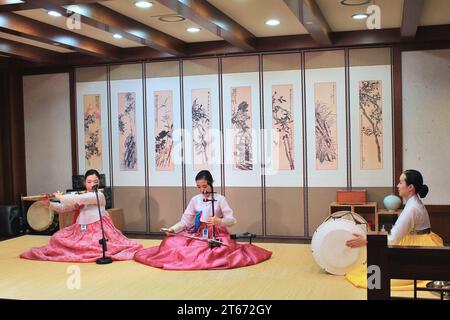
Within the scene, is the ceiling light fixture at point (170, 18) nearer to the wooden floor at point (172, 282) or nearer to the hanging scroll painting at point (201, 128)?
the hanging scroll painting at point (201, 128)

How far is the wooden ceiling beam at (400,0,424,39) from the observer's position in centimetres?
500

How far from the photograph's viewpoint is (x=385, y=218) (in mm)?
6828

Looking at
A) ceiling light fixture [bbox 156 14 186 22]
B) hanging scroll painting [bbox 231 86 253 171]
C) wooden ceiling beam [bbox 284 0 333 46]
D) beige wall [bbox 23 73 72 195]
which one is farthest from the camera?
beige wall [bbox 23 73 72 195]

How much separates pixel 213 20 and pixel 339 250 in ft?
8.48

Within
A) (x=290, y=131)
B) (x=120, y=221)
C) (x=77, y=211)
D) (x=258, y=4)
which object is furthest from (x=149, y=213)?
(x=258, y=4)

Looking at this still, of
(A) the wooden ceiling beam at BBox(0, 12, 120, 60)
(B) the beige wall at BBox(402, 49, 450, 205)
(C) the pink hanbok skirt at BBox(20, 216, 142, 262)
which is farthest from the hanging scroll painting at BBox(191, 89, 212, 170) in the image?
(B) the beige wall at BBox(402, 49, 450, 205)

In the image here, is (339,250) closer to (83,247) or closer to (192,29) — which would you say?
(83,247)

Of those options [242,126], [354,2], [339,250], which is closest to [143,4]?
[354,2]

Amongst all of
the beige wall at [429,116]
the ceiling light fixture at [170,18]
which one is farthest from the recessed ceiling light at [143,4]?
the beige wall at [429,116]

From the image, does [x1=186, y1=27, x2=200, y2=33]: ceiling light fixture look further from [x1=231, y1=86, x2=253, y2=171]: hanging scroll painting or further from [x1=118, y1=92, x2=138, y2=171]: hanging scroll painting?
[x1=118, y1=92, x2=138, y2=171]: hanging scroll painting

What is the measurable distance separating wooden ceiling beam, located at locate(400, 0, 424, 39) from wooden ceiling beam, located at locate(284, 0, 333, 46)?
2.74ft

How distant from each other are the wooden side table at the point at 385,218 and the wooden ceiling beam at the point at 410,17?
2122 mm

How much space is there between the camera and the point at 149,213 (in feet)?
26.2

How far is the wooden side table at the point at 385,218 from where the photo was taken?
6.68 m
